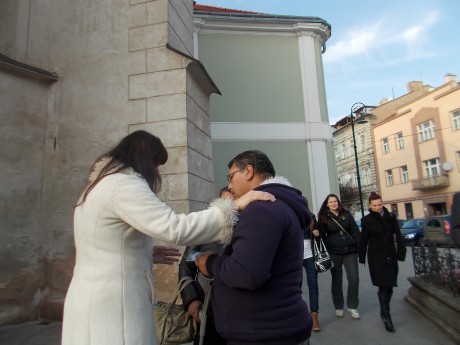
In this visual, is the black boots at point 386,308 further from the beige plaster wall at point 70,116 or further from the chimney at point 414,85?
the chimney at point 414,85

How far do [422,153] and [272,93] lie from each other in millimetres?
27174

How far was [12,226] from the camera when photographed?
4984mm

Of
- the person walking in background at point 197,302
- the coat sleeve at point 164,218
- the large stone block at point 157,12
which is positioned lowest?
the person walking in background at point 197,302

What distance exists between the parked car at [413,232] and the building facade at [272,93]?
27.9 ft

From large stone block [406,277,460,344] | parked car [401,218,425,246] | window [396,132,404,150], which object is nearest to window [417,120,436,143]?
window [396,132,404,150]

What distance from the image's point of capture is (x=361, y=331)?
5145 mm

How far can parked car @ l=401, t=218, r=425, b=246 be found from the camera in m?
19.8

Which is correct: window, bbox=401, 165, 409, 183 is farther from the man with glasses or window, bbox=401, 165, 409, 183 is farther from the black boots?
the man with glasses

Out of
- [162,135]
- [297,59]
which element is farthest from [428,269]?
[297,59]

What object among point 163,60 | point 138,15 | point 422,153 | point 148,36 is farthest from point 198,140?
point 422,153

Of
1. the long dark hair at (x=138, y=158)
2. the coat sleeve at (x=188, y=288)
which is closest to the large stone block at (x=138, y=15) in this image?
the long dark hair at (x=138, y=158)

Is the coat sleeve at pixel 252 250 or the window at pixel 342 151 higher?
the window at pixel 342 151

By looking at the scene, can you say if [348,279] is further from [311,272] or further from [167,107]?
[167,107]

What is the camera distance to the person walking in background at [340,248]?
5820mm
